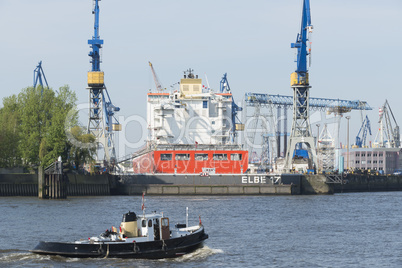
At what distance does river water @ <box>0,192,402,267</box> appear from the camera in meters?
37.8

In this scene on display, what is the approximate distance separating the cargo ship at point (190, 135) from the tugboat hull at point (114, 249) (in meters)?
44.3

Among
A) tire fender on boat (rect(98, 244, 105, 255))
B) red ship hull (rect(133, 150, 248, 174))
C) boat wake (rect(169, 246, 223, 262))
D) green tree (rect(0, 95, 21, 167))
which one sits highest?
green tree (rect(0, 95, 21, 167))

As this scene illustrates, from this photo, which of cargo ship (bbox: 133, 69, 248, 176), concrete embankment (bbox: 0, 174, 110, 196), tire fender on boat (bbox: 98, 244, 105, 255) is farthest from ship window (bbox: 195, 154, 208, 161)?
tire fender on boat (bbox: 98, 244, 105, 255)

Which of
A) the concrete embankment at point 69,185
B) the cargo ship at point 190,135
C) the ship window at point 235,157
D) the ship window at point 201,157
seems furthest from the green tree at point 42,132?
the ship window at point 235,157

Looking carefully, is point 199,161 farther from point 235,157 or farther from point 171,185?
point 171,185

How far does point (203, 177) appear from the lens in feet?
270

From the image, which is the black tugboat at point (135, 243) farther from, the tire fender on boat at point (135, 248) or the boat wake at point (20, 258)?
the boat wake at point (20, 258)

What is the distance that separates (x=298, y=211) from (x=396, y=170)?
133865 millimetres

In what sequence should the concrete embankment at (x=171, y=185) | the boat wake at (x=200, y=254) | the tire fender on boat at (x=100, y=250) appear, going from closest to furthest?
1. the tire fender on boat at (x=100, y=250)
2. the boat wake at (x=200, y=254)
3. the concrete embankment at (x=171, y=185)

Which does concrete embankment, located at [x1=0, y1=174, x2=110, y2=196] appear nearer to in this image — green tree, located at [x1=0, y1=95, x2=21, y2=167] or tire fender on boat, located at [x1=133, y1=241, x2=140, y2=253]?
green tree, located at [x1=0, y1=95, x2=21, y2=167]

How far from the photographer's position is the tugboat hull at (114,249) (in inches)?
1462

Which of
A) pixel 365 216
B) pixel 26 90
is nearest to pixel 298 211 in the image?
pixel 365 216

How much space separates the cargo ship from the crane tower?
37.3ft

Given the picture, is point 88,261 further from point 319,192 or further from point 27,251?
point 319,192
